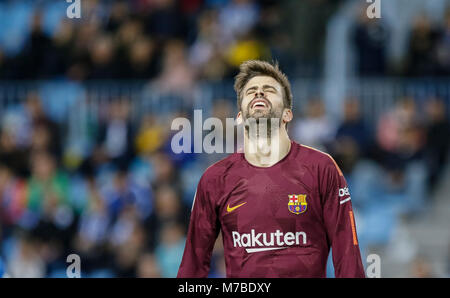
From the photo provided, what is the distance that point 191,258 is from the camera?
5969 mm

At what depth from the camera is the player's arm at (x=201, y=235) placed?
596 cm

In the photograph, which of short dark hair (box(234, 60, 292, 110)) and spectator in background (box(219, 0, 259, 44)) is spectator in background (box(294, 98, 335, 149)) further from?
short dark hair (box(234, 60, 292, 110))

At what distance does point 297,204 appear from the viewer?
5730 mm

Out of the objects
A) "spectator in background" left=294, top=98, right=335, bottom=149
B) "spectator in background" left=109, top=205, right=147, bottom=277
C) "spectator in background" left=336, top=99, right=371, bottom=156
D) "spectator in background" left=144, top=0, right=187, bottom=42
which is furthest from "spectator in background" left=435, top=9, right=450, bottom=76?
"spectator in background" left=109, top=205, right=147, bottom=277

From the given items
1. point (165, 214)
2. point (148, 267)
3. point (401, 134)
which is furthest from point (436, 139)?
point (148, 267)

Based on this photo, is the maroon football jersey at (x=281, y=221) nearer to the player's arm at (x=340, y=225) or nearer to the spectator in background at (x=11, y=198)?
the player's arm at (x=340, y=225)

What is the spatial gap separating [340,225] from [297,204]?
299 millimetres

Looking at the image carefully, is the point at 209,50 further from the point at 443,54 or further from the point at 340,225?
the point at 340,225

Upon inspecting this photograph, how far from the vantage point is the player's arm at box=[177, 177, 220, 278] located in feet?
19.6

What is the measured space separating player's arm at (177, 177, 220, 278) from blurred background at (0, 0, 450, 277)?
4.21 meters

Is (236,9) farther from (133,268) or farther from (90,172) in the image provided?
(133,268)

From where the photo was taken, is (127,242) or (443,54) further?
(443,54)

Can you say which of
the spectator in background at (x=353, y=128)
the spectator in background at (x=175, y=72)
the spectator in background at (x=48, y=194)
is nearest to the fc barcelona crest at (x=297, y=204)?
the spectator in background at (x=353, y=128)

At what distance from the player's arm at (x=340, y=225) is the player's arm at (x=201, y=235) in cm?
76
